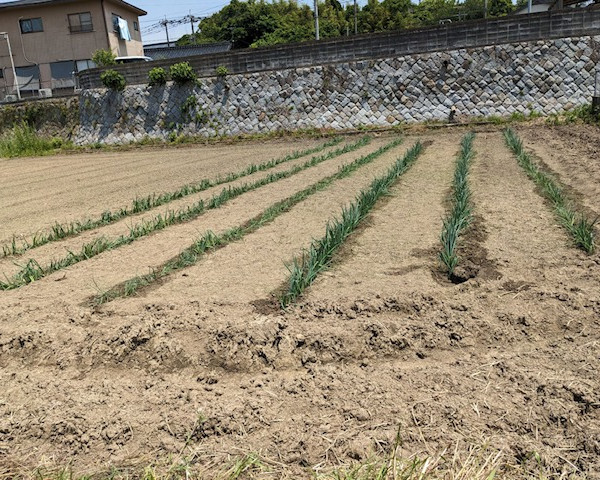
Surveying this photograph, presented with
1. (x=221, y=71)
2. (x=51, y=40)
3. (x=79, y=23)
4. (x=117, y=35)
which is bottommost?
(x=221, y=71)

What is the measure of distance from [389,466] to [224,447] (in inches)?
24.2

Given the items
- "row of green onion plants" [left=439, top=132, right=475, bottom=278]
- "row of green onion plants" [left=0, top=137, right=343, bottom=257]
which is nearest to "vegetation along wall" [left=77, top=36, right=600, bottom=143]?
"row of green onion plants" [left=0, top=137, right=343, bottom=257]

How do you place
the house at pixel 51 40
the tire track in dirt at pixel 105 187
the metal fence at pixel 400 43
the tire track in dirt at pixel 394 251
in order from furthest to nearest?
the house at pixel 51 40 → the metal fence at pixel 400 43 → the tire track in dirt at pixel 105 187 → the tire track in dirt at pixel 394 251

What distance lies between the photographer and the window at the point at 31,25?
2580 centimetres

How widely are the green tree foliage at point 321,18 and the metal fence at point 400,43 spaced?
1237cm

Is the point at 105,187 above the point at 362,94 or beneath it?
beneath

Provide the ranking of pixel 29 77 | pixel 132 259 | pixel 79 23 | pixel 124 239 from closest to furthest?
pixel 132 259 → pixel 124 239 → pixel 79 23 → pixel 29 77

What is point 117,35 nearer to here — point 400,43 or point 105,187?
point 400,43

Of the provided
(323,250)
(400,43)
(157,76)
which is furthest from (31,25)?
(323,250)

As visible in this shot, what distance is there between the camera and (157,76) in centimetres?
1706

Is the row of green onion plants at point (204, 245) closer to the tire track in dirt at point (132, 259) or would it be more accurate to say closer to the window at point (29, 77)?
the tire track in dirt at point (132, 259)

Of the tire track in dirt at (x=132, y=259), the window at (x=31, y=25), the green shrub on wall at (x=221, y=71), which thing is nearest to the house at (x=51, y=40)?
the window at (x=31, y=25)

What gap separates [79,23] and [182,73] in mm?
12867

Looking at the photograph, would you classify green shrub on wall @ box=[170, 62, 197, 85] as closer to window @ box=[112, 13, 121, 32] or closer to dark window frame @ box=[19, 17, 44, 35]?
window @ box=[112, 13, 121, 32]
